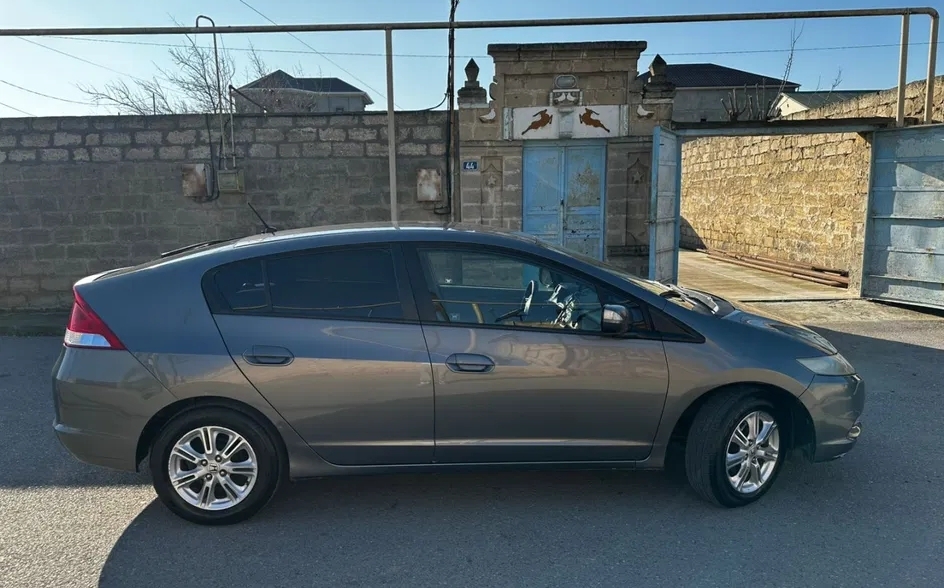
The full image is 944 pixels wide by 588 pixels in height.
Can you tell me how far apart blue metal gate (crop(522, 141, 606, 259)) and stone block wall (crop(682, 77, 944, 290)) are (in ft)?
12.6

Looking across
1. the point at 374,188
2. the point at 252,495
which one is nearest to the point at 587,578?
the point at 252,495

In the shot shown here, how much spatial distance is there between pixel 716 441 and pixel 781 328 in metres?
0.78

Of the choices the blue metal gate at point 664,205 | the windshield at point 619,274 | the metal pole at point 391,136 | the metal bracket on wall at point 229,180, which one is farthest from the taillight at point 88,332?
the blue metal gate at point 664,205

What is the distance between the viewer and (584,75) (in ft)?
27.7

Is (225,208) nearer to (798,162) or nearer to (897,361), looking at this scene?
(897,361)

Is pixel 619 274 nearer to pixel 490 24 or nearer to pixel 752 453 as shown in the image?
pixel 752 453

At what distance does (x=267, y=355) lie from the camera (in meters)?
3.25

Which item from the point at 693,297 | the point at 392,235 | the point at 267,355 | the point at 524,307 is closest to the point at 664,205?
the point at 693,297

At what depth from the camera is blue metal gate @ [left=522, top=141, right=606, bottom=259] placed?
8719 millimetres

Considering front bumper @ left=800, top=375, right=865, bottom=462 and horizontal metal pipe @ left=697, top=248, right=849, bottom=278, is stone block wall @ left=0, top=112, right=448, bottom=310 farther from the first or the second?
horizontal metal pipe @ left=697, top=248, right=849, bottom=278

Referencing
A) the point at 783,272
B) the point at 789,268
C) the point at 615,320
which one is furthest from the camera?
the point at 783,272

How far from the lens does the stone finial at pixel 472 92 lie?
8.41 metres

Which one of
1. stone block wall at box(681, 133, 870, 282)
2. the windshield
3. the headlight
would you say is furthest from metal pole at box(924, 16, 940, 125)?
the windshield

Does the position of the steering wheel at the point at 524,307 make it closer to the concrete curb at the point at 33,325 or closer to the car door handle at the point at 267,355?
the car door handle at the point at 267,355
